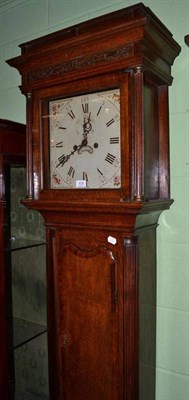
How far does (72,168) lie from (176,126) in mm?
428

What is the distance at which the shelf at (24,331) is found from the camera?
1583 millimetres

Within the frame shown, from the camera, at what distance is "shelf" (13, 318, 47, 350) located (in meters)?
1.58

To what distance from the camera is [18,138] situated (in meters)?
1.51

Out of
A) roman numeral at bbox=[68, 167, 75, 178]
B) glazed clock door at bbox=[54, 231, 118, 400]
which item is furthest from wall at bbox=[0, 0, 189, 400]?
roman numeral at bbox=[68, 167, 75, 178]

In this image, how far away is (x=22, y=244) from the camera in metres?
1.61

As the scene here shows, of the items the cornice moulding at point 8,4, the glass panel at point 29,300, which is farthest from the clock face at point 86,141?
the cornice moulding at point 8,4

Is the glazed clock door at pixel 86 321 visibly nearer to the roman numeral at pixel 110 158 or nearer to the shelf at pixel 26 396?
the roman numeral at pixel 110 158

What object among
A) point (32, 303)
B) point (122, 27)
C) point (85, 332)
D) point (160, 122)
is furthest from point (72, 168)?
point (32, 303)

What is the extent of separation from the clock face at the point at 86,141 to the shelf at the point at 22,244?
454 mm

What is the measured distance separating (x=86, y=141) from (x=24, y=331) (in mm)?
994

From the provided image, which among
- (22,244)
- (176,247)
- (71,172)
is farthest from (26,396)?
(71,172)

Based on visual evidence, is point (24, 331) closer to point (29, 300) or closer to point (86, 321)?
point (29, 300)

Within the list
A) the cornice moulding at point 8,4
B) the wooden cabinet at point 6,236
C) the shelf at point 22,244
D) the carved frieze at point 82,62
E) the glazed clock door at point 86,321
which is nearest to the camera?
the carved frieze at point 82,62

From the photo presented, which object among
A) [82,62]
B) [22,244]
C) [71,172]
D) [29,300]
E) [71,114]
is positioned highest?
[82,62]
